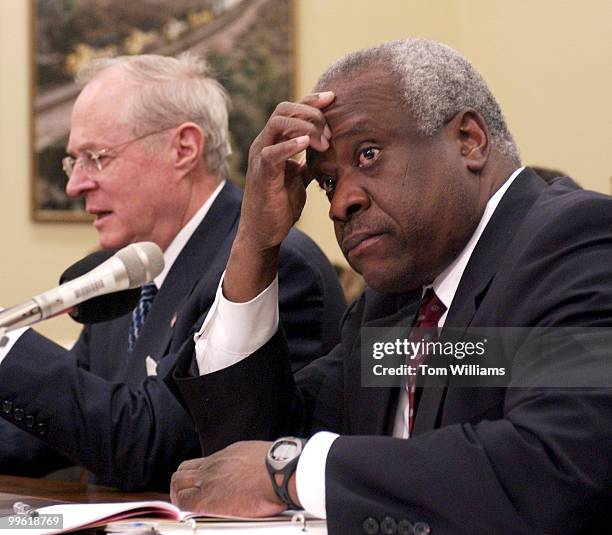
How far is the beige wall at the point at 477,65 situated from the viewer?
400 cm

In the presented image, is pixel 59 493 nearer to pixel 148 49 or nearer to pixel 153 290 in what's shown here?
pixel 153 290

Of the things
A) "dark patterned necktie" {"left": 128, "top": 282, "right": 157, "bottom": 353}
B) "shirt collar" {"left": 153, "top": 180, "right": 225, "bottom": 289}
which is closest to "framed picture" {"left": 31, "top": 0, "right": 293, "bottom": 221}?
"shirt collar" {"left": 153, "top": 180, "right": 225, "bottom": 289}

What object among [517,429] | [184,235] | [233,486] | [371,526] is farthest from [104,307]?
[184,235]

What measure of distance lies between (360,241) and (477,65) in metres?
3.06

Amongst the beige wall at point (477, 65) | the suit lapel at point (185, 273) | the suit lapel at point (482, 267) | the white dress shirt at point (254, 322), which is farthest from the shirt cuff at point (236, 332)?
the beige wall at point (477, 65)

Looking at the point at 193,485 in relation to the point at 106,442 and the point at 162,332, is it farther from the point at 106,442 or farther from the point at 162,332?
the point at 162,332

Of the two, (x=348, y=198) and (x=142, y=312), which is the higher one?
(x=348, y=198)

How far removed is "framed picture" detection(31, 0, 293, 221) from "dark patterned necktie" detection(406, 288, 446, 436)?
3061 mm

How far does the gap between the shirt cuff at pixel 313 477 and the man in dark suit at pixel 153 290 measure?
0.80 m

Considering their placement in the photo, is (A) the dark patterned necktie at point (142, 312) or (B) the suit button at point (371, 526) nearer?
(B) the suit button at point (371, 526)

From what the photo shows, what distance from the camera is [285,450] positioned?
1611 mm

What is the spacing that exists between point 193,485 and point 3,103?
11.2 feet

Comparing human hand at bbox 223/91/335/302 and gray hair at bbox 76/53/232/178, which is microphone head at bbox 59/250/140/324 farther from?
gray hair at bbox 76/53/232/178

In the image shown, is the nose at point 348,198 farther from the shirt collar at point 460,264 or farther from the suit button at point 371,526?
the suit button at point 371,526
